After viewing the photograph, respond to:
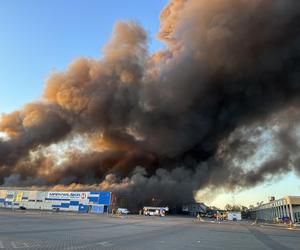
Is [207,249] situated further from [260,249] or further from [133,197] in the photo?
[133,197]

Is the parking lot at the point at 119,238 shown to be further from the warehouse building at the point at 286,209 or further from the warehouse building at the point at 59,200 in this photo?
the warehouse building at the point at 286,209

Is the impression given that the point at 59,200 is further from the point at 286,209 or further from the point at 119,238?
the point at 119,238

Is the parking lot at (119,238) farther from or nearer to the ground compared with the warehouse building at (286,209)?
nearer to the ground

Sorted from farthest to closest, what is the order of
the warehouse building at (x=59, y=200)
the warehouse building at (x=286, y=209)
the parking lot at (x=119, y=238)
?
1. the warehouse building at (x=286, y=209)
2. the warehouse building at (x=59, y=200)
3. the parking lot at (x=119, y=238)

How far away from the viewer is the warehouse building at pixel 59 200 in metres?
68.0

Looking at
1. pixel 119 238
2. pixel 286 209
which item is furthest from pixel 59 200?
pixel 119 238

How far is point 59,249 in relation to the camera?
386 inches

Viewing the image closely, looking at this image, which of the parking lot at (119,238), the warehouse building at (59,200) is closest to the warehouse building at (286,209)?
the warehouse building at (59,200)

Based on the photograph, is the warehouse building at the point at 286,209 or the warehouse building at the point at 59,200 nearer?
the warehouse building at the point at 59,200

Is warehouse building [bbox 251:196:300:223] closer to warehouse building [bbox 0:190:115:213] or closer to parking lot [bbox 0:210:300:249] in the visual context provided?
warehouse building [bbox 0:190:115:213]

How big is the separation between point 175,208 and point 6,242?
93791 mm

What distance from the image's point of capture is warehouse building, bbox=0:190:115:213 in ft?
223

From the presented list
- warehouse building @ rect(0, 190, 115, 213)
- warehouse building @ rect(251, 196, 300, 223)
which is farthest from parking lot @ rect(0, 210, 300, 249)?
warehouse building @ rect(251, 196, 300, 223)

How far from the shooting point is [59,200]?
7325 centimetres
